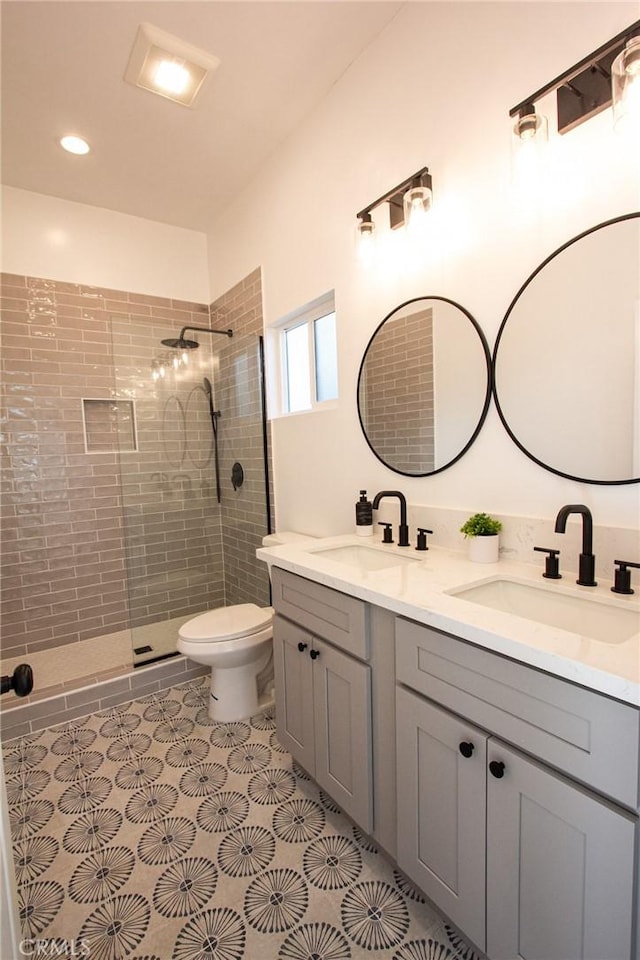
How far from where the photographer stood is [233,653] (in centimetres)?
202

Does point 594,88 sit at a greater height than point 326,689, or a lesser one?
greater

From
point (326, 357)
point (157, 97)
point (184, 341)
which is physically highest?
point (157, 97)

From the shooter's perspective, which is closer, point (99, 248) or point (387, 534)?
point (387, 534)

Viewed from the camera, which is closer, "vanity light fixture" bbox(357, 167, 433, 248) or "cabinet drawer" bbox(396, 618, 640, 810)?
"cabinet drawer" bbox(396, 618, 640, 810)

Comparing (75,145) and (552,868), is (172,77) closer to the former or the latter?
(75,145)

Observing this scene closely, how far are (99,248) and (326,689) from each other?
302 cm

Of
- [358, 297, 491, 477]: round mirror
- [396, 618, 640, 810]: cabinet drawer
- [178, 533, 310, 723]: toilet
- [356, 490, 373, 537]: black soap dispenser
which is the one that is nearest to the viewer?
[396, 618, 640, 810]: cabinet drawer

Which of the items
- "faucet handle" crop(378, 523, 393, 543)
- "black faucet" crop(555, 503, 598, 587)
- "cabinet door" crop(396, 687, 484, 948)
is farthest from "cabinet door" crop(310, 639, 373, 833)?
"black faucet" crop(555, 503, 598, 587)

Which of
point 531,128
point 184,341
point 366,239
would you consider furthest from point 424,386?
point 184,341

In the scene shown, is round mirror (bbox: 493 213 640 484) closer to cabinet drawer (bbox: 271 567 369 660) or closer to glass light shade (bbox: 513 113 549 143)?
glass light shade (bbox: 513 113 549 143)

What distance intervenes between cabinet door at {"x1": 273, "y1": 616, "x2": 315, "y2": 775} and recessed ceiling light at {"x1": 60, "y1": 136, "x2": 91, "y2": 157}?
2604 mm

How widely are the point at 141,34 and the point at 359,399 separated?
1.64 m

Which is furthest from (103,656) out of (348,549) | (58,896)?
(348,549)

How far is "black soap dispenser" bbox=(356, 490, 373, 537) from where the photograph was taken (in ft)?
6.08
